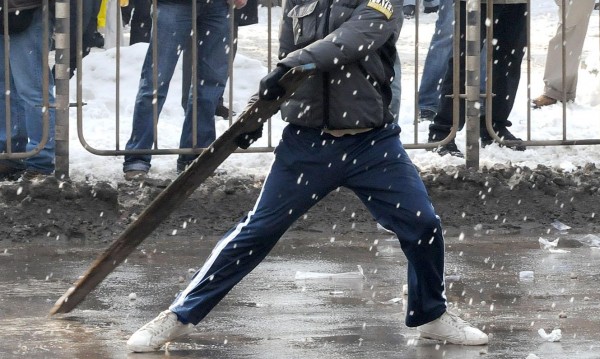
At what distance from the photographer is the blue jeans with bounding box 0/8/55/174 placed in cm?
873

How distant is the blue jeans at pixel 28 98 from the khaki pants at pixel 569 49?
13.9 feet

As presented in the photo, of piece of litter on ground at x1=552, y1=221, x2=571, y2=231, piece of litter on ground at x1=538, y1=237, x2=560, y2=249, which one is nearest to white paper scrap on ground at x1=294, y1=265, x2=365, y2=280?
piece of litter on ground at x1=538, y1=237, x2=560, y2=249

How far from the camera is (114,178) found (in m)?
9.07

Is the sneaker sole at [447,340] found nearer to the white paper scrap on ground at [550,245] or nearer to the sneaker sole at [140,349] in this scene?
the sneaker sole at [140,349]

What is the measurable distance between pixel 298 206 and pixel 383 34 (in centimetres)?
76

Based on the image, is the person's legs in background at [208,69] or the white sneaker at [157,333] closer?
the white sneaker at [157,333]

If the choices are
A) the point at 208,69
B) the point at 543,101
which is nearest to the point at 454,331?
the point at 208,69

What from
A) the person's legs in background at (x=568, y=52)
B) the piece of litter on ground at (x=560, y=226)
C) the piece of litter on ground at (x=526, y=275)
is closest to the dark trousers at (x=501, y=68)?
the piece of litter on ground at (x=560, y=226)

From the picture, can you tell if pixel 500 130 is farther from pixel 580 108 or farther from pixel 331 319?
pixel 331 319

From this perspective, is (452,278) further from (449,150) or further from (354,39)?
(449,150)

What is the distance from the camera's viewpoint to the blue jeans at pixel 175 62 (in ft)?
29.5

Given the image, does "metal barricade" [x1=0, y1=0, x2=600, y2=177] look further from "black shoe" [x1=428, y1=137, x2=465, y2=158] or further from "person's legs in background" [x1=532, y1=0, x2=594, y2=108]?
"person's legs in background" [x1=532, y1=0, x2=594, y2=108]

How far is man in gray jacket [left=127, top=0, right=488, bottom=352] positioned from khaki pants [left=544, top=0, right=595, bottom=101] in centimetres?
579

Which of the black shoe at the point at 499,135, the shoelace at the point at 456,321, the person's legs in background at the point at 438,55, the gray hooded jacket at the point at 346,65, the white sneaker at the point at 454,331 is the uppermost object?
the gray hooded jacket at the point at 346,65
